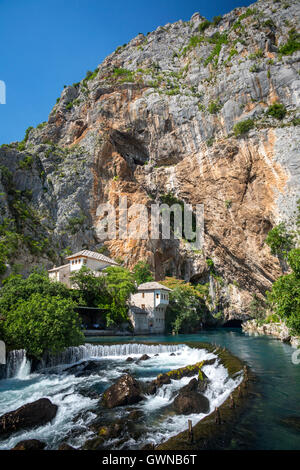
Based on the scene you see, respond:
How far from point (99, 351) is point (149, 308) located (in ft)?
53.9

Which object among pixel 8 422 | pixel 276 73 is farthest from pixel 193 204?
pixel 8 422

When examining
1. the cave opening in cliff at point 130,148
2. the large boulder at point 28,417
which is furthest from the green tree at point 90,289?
the cave opening in cliff at point 130,148

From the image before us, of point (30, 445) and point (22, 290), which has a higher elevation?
point (22, 290)

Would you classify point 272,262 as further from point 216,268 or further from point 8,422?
point 8,422

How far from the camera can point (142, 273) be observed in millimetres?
49562

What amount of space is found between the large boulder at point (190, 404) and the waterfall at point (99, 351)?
11547mm

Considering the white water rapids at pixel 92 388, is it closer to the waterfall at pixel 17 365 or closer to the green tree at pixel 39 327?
the waterfall at pixel 17 365

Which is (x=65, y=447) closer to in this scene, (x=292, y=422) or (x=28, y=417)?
(x=28, y=417)

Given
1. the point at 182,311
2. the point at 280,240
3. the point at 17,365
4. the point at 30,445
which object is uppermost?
the point at 280,240

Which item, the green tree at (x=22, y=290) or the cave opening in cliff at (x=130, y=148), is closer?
the green tree at (x=22, y=290)

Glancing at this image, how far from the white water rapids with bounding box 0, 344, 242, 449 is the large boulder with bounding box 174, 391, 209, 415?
0.28 m

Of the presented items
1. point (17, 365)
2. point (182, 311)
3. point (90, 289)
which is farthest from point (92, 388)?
point (182, 311)

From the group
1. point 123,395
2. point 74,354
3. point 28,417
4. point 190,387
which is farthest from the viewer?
point 74,354

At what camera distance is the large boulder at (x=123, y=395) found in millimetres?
11773
